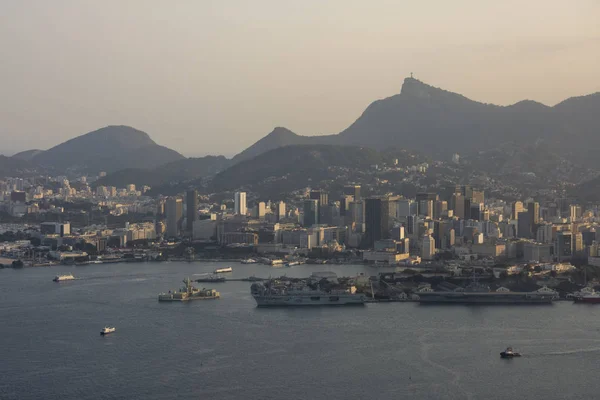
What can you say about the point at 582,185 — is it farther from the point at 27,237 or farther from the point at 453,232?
the point at 27,237

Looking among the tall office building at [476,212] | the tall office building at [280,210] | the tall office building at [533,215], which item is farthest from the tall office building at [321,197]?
the tall office building at [533,215]

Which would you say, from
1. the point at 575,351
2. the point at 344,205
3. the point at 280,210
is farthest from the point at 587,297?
the point at 280,210

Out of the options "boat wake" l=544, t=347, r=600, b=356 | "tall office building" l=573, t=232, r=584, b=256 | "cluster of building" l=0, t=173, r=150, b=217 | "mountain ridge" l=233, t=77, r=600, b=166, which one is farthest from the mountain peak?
"boat wake" l=544, t=347, r=600, b=356

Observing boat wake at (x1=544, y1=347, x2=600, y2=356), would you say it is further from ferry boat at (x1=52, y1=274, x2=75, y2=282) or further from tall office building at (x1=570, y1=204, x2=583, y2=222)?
tall office building at (x1=570, y1=204, x2=583, y2=222)

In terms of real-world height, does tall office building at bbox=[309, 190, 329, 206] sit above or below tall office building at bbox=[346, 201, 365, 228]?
above

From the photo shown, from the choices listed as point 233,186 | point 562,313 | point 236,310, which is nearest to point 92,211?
point 233,186

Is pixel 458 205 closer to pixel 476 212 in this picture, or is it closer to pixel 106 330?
pixel 476 212
